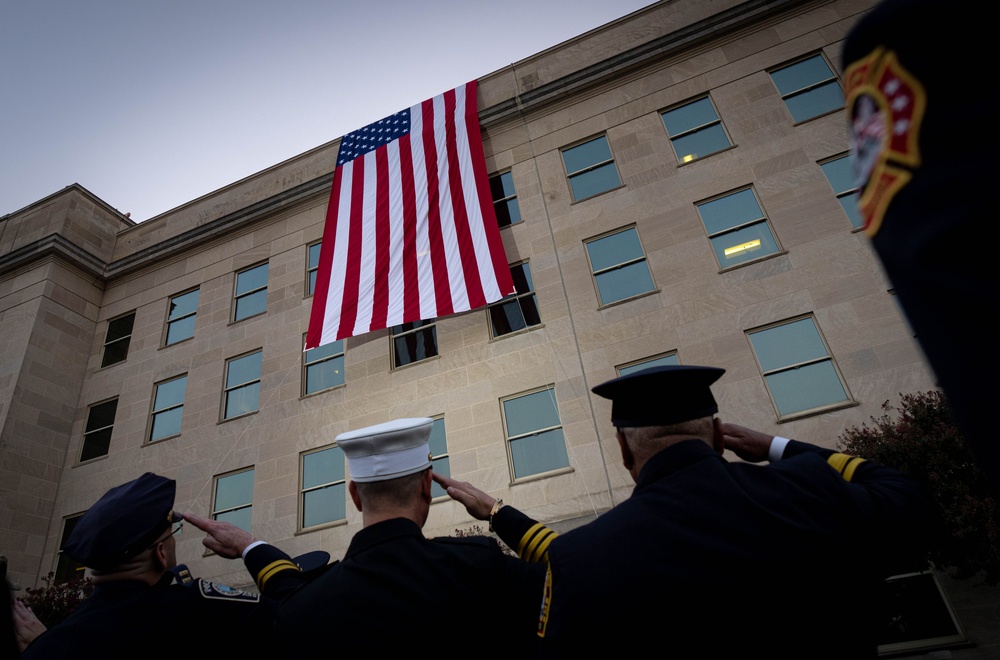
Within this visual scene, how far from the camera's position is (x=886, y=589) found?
342 inches

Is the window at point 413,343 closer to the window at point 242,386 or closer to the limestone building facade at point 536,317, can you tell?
the limestone building facade at point 536,317

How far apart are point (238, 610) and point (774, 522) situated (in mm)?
2563

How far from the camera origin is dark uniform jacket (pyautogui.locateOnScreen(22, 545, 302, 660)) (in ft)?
8.15

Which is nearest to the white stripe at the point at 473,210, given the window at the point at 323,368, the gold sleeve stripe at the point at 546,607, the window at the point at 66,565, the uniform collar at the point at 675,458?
the window at the point at 323,368

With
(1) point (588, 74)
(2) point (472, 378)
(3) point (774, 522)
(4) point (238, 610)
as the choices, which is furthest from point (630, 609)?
(1) point (588, 74)

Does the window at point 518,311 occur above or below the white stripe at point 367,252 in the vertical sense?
below

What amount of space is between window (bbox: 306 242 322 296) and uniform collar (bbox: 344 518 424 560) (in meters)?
14.6

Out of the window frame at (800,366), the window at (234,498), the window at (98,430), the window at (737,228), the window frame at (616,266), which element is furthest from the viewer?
the window at (98,430)

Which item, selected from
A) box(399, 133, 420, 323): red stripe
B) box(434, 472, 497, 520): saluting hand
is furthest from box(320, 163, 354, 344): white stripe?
box(434, 472, 497, 520): saluting hand

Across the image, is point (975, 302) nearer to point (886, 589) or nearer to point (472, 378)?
point (886, 589)

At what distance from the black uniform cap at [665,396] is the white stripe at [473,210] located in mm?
9256

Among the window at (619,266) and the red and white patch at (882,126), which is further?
the window at (619,266)

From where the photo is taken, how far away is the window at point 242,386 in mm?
15086

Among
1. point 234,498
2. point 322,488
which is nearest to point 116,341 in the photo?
point 234,498
